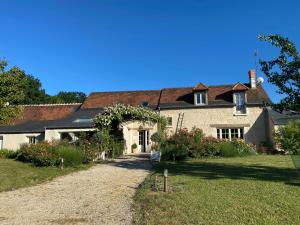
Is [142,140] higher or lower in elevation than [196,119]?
lower

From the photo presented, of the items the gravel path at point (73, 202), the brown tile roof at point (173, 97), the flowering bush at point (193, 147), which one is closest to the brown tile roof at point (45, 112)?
the brown tile roof at point (173, 97)

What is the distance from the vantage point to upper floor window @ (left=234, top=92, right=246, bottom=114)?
1120 inches

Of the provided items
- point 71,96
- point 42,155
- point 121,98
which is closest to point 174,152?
point 42,155

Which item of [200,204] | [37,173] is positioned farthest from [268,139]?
[200,204]

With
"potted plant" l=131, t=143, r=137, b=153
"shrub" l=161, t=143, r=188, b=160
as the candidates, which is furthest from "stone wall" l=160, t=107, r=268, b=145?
"shrub" l=161, t=143, r=188, b=160

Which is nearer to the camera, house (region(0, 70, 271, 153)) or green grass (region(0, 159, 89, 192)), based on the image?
green grass (region(0, 159, 89, 192))

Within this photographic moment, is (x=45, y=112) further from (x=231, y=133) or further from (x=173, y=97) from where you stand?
(x=231, y=133)

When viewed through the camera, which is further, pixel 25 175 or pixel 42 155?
pixel 42 155

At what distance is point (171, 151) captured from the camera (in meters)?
19.1

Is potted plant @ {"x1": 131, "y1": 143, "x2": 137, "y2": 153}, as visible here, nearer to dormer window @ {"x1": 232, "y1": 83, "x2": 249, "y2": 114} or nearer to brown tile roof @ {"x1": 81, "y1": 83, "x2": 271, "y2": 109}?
brown tile roof @ {"x1": 81, "y1": 83, "x2": 271, "y2": 109}

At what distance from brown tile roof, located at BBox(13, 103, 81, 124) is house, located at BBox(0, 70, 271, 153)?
1.72 m

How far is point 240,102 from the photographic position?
94.0 feet

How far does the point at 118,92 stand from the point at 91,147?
17.4 metres

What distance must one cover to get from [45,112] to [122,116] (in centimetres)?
1492
